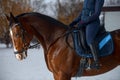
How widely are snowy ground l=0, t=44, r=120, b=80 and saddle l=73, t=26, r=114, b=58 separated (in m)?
1.58

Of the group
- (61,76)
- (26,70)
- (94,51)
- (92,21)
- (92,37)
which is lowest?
(26,70)

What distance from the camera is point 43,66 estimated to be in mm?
4254

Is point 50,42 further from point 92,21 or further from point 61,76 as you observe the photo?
point 92,21

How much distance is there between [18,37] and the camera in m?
2.43

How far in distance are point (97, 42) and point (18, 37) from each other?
69cm

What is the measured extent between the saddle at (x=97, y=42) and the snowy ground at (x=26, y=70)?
5.18 ft

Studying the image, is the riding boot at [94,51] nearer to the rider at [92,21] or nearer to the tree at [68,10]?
the rider at [92,21]

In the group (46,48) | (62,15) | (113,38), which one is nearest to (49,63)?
(46,48)

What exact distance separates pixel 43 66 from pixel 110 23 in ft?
3.57

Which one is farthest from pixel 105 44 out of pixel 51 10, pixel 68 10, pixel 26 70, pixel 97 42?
pixel 26 70

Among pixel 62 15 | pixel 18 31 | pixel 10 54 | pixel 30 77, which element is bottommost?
pixel 30 77

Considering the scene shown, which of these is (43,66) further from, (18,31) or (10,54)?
(18,31)

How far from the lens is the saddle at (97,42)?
2618 mm

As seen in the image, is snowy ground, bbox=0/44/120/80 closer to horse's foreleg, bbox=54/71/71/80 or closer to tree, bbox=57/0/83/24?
tree, bbox=57/0/83/24
